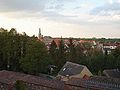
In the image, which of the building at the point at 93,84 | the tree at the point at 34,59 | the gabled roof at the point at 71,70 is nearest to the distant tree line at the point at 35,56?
the tree at the point at 34,59

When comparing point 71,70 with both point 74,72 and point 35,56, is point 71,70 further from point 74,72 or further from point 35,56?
point 35,56

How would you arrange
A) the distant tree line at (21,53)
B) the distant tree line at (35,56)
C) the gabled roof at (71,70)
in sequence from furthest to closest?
the distant tree line at (35,56) < the distant tree line at (21,53) < the gabled roof at (71,70)

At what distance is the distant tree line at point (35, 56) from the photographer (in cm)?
6056

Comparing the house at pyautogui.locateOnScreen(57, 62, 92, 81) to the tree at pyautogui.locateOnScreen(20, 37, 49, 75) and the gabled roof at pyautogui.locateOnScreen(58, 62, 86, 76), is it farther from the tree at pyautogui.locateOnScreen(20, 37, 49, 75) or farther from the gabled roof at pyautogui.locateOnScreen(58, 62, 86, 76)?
the tree at pyautogui.locateOnScreen(20, 37, 49, 75)

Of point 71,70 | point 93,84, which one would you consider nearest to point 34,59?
point 71,70

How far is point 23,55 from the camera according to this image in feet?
216

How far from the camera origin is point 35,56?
6025 cm

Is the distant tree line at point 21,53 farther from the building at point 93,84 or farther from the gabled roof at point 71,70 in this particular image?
the building at point 93,84

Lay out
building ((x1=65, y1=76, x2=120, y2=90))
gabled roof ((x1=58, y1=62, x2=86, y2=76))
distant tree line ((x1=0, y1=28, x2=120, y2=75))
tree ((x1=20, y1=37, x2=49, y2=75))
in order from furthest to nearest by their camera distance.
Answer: distant tree line ((x1=0, y1=28, x2=120, y2=75)), tree ((x1=20, y1=37, x2=49, y2=75)), gabled roof ((x1=58, y1=62, x2=86, y2=76)), building ((x1=65, y1=76, x2=120, y2=90))

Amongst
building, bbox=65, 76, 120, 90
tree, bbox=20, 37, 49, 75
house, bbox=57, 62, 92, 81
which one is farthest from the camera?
tree, bbox=20, 37, 49, 75

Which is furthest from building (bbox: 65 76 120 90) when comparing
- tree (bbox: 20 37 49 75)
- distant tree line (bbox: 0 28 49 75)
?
distant tree line (bbox: 0 28 49 75)

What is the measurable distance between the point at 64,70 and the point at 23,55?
1130cm

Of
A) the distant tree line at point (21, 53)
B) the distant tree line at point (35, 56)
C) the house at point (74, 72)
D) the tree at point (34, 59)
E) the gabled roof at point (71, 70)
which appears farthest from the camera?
the distant tree line at point (35, 56)

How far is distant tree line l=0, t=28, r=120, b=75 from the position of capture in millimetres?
60562
